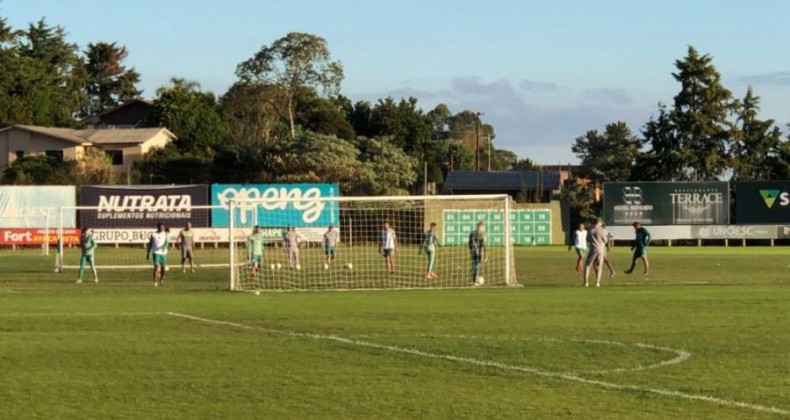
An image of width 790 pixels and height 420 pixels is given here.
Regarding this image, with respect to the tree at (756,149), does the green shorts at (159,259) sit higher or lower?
lower

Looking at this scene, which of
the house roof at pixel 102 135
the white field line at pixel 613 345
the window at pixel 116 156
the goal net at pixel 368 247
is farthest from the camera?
the window at pixel 116 156

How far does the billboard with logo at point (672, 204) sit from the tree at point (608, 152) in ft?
60.0

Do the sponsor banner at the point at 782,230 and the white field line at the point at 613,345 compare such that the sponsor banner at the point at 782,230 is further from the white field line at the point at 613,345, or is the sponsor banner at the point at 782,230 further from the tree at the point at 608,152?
the white field line at the point at 613,345

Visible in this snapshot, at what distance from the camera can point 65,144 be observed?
79438mm

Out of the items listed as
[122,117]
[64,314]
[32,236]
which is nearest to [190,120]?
[122,117]

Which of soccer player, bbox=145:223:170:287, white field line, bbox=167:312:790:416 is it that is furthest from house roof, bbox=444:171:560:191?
white field line, bbox=167:312:790:416

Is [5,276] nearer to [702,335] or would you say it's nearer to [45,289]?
[45,289]

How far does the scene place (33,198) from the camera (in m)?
60.4

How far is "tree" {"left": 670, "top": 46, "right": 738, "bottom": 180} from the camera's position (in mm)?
74625

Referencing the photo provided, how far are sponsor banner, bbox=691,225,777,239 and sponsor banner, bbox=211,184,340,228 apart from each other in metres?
22.3

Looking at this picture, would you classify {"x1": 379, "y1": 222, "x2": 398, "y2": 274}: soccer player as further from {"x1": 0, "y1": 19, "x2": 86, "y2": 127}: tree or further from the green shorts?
{"x1": 0, "y1": 19, "x2": 86, "y2": 127}: tree

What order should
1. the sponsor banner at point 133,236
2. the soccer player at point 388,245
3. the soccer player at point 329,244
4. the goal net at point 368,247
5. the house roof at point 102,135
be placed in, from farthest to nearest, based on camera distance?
1. the house roof at point 102,135
2. the sponsor banner at point 133,236
3. the soccer player at point 329,244
4. the soccer player at point 388,245
5. the goal net at point 368,247

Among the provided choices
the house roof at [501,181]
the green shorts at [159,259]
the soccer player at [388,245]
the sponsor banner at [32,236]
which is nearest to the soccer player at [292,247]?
the soccer player at [388,245]

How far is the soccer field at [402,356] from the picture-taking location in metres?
9.54
